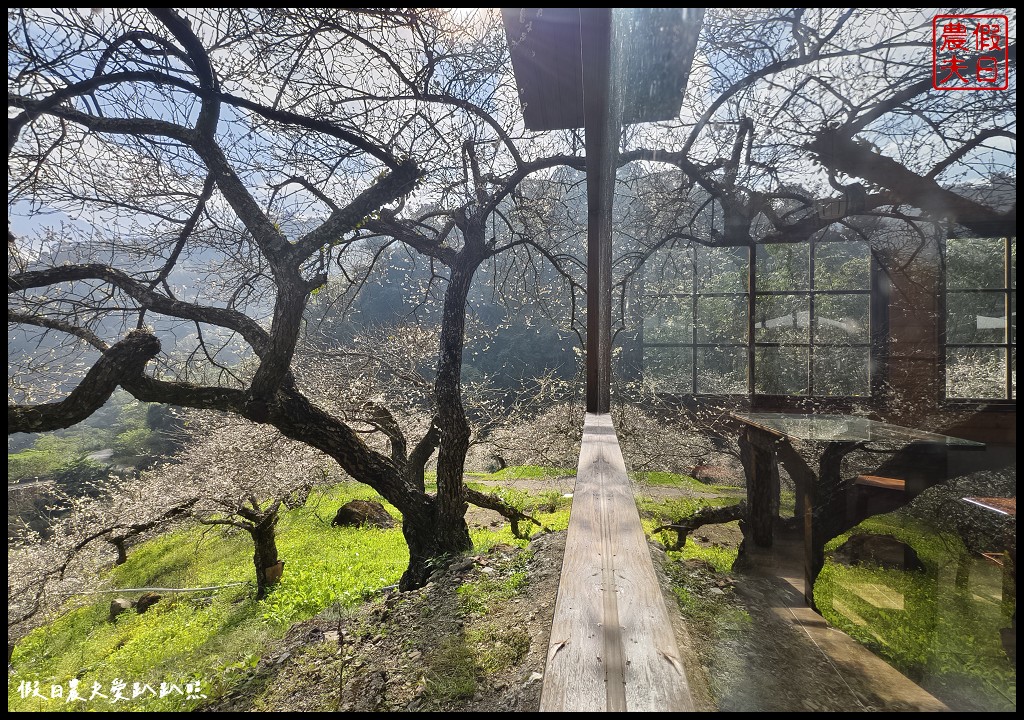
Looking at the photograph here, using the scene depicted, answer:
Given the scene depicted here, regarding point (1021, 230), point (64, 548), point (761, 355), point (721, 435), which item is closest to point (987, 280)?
point (1021, 230)

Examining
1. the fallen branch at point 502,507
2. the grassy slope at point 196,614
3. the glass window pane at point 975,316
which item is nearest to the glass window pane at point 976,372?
the glass window pane at point 975,316

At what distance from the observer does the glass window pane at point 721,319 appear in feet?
1.26

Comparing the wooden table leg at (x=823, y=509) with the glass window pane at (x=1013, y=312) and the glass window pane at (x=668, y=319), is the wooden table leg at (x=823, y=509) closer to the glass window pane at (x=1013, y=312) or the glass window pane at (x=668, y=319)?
the glass window pane at (x=1013, y=312)

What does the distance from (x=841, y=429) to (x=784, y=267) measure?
0.15m

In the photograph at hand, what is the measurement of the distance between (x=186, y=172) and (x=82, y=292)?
1.14 m

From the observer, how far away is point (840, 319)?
27 cm

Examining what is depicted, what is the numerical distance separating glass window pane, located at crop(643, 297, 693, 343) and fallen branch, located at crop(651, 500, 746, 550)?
27 cm

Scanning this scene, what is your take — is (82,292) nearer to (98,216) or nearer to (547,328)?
(98,216)

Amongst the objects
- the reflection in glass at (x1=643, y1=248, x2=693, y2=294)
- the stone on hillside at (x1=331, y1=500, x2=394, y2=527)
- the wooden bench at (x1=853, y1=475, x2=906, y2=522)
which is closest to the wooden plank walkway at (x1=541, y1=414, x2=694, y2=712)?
the wooden bench at (x1=853, y1=475, x2=906, y2=522)

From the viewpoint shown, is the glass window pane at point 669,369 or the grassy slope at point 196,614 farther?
the grassy slope at point 196,614

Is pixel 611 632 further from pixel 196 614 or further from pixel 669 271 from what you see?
pixel 196 614

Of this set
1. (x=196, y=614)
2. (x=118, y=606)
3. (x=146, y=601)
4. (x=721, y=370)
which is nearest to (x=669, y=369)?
(x=721, y=370)

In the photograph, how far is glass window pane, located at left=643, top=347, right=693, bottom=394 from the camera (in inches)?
24.1

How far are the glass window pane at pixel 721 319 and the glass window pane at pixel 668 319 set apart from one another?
6cm
